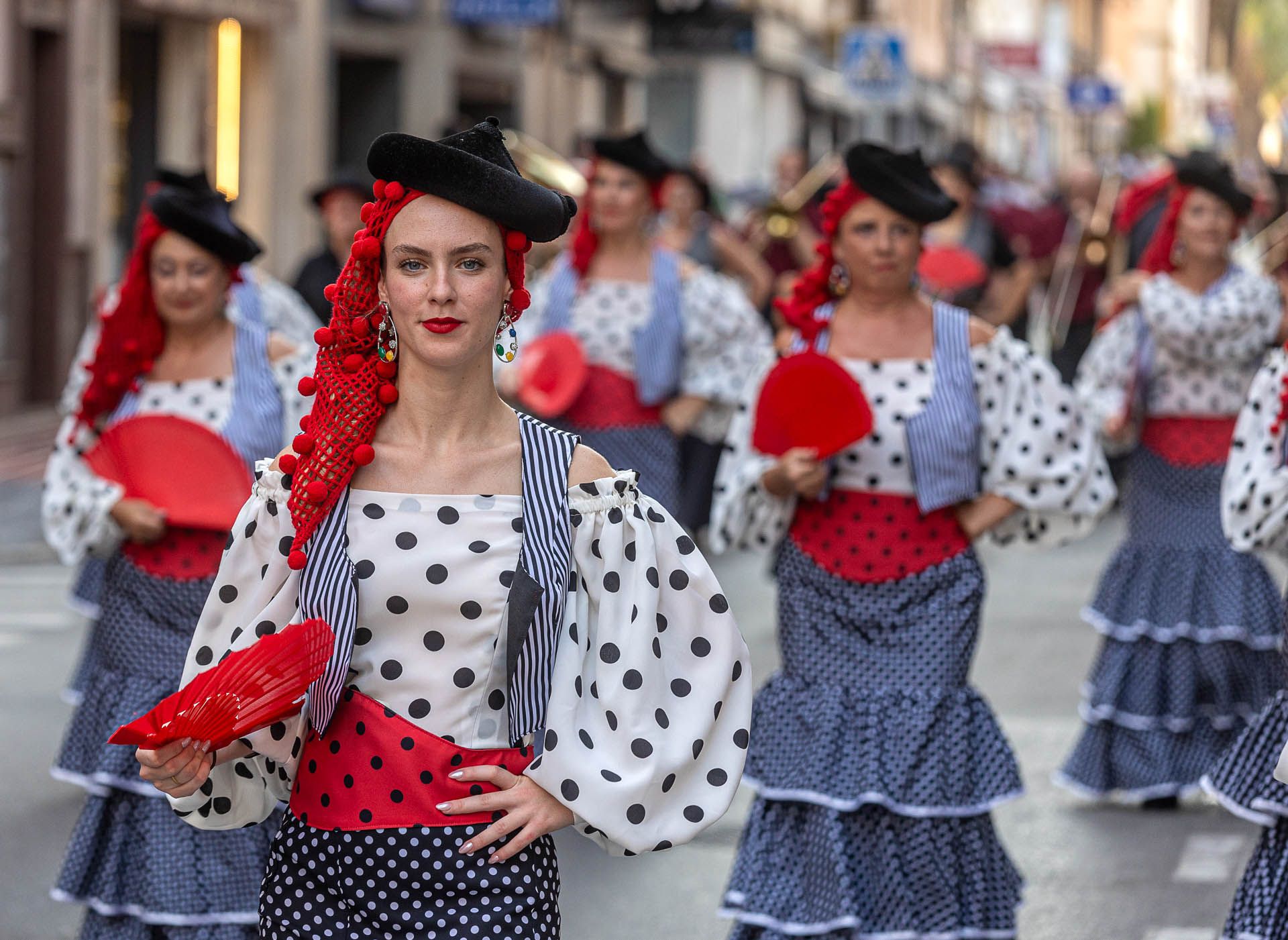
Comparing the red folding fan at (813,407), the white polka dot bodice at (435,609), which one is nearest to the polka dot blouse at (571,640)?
the white polka dot bodice at (435,609)

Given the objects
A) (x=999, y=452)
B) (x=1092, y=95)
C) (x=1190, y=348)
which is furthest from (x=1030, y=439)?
(x=1092, y=95)

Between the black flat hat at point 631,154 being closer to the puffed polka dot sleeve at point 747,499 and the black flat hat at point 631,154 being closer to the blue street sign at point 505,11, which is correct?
the puffed polka dot sleeve at point 747,499

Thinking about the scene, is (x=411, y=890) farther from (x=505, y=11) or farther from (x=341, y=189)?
(x=505, y=11)

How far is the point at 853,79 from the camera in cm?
2108

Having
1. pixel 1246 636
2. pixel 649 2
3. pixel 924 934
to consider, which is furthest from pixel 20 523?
pixel 649 2

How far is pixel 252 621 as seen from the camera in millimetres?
3773

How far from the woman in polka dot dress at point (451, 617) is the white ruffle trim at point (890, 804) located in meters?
2.10

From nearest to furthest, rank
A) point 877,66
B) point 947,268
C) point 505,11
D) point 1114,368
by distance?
point 1114,368 → point 947,268 → point 877,66 → point 505,11

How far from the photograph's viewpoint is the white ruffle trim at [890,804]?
5.85 m

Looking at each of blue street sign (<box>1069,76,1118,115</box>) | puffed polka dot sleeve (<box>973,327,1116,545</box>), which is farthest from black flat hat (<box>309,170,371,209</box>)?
blue street sign (<box>1069,76,1118,115</box>)

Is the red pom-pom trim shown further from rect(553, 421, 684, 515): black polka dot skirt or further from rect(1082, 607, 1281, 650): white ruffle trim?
rect(553, 421, 684, 515): black polka dot skirt

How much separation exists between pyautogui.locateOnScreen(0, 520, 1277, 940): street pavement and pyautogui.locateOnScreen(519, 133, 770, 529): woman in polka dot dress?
1515mm

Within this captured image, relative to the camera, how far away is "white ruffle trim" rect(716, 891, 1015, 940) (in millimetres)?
5789

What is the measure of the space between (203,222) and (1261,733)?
2865 mm
